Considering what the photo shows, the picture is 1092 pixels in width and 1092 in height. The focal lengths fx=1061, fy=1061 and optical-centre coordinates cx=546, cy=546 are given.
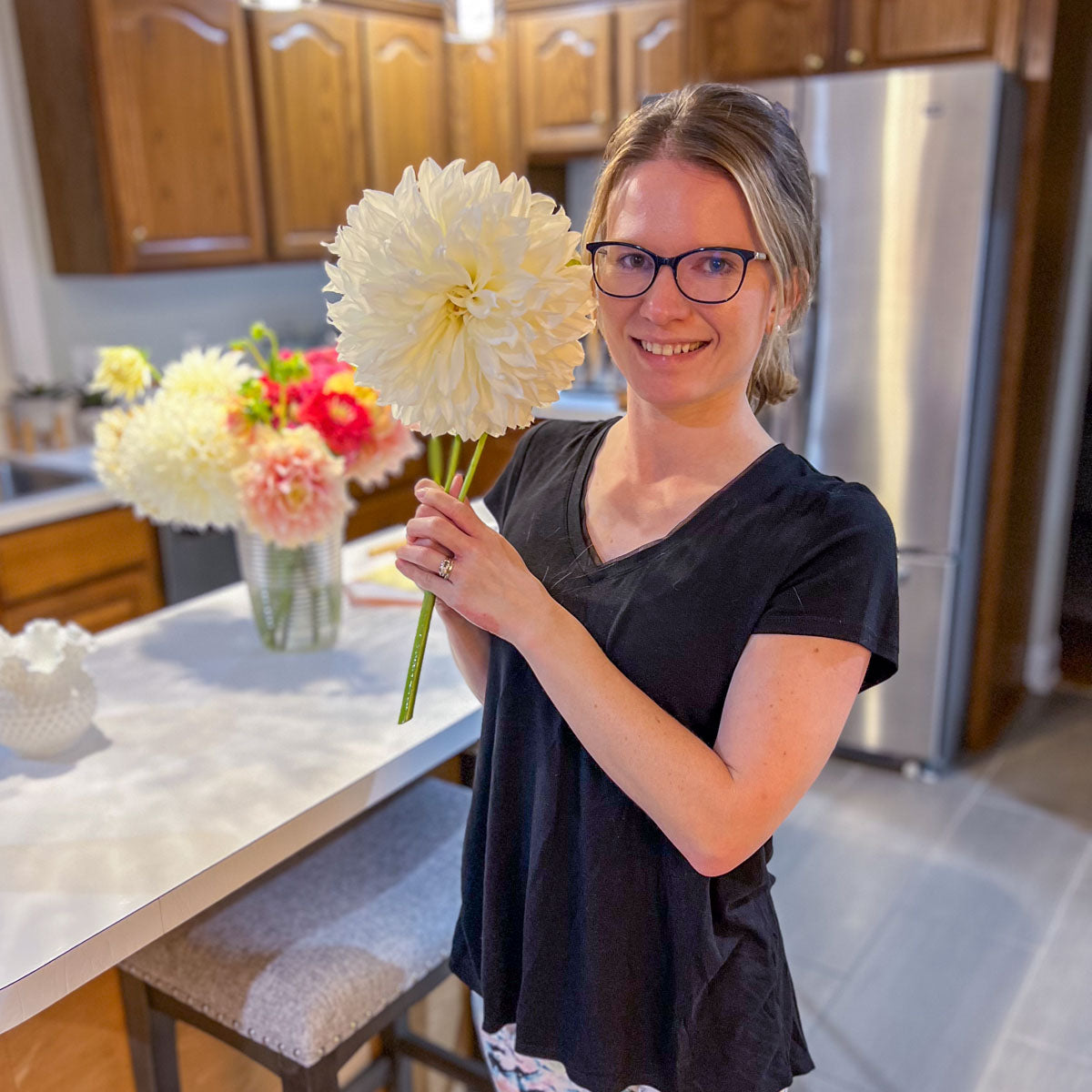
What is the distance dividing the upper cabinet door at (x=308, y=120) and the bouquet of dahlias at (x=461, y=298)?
9.40 ft

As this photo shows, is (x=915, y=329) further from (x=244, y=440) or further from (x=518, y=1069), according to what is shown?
(x=518, y=1069)

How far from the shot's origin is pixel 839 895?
8.13 feet

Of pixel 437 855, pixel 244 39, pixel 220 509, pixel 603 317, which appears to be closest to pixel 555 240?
pixel 603 317

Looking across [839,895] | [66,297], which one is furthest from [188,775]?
[66,297]

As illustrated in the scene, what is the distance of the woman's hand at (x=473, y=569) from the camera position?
84 centimetres

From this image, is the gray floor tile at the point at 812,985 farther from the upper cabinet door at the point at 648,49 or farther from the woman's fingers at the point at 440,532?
the upper cabinet door at the point at 648,49

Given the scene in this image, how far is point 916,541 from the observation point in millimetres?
2879

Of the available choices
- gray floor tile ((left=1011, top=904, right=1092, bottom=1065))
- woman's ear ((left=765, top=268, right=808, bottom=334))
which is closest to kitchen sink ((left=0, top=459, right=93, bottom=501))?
woman's ear ((left=765, top=268, right=808, bottom=334))

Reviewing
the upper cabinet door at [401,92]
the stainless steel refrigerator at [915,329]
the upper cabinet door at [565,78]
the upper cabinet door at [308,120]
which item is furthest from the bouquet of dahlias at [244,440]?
the upper cabinet door at [565,78]

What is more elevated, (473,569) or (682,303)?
(682,303)

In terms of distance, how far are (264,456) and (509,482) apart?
432mm

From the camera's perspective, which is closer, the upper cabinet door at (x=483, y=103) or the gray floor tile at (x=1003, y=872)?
the gray floor tile at (x=1003, y=872)

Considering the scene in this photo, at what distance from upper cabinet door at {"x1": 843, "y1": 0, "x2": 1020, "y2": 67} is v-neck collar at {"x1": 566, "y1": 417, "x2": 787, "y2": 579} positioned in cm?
220

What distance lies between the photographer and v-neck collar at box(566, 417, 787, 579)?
0.93m
